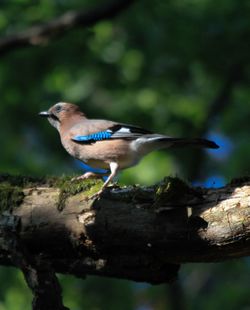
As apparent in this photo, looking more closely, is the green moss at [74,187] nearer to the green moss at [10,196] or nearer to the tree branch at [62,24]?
the green moss at [10,196]

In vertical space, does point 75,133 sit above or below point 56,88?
below

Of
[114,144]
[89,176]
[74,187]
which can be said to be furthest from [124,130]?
[74,187]

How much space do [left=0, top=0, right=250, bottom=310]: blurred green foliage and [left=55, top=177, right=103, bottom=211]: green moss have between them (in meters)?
6.42

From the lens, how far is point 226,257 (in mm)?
5555

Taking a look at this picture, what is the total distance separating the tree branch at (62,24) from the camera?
437 inches

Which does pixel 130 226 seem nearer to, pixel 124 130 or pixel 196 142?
pixel 196 142

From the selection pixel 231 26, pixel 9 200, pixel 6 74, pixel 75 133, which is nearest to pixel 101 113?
pixel 6 74

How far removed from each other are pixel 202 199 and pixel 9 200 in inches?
70.5

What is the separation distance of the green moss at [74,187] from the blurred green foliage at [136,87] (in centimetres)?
642

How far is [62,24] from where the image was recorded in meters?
11.2

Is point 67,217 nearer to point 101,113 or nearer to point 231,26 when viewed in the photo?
point 231,26

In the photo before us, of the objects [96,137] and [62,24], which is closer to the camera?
[96,137]

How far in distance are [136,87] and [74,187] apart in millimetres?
9769

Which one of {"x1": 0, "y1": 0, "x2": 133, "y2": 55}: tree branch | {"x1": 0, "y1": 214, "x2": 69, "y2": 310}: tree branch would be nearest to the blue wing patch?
{"x1": 0, "y1": 214, "x2": 69, "y2": 310}: tree branch
